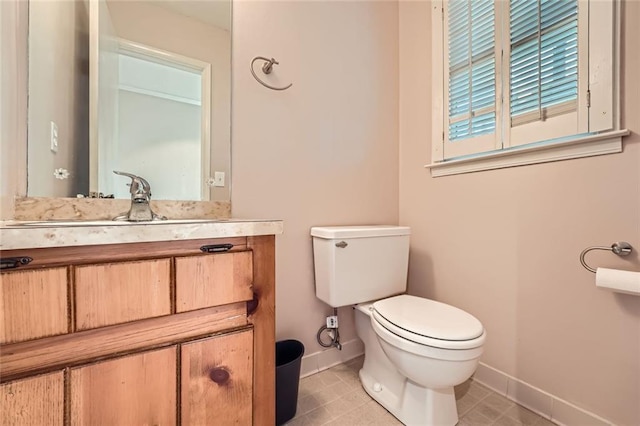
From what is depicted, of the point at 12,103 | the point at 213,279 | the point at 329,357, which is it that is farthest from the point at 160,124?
the point at 329,357

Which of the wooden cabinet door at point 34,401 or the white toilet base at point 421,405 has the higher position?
the wooden cabinet door at point 34,401

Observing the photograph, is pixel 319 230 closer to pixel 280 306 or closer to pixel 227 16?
pixel 280 306

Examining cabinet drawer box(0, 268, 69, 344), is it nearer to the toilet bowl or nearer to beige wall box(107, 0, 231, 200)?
beige wall box(107, 0, 231, 200)

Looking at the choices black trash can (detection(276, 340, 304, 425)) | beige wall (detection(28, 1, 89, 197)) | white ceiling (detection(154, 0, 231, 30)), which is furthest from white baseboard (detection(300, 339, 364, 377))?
white ceiling (detection(154, 0, 231, 30))

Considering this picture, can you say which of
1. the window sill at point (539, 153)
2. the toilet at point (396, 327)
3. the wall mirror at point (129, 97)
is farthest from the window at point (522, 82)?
the wall mirror at point (129, 97)

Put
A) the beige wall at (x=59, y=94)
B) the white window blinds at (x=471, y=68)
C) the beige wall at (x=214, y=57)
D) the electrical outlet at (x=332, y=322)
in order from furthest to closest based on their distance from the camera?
1. the electrical outlet at (x=332, y=322)
2. the white window blinds at (x=471, y=68)
3. the beige wall at (x=214, y=57)
4. the beige wall at (x=59, y=94)

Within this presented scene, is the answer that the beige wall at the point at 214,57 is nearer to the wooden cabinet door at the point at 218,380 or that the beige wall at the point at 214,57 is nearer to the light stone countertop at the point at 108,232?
the light stone countertop at the point at 108,232

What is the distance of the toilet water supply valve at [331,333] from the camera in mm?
1495

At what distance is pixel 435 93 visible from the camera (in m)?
1.58

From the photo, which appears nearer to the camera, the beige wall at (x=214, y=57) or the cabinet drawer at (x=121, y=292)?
the cabinet drawer at (x=121, y=292)

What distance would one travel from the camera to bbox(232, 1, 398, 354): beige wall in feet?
4.25

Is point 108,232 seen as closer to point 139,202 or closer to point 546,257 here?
point 139,202

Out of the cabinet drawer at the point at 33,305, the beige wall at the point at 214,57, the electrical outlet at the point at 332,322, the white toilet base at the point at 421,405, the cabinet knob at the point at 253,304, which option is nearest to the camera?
the cabinet drawer at the point at 33,305

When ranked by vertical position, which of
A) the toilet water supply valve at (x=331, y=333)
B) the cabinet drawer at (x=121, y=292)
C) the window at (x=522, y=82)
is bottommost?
the toilet water supply valve at (x=331, y=333)
